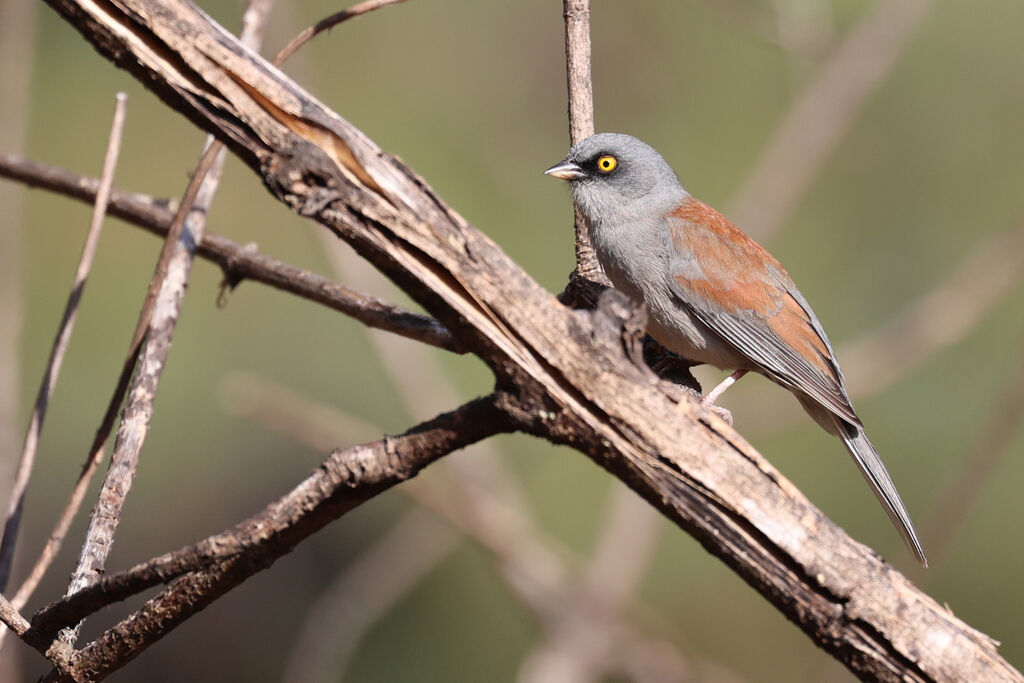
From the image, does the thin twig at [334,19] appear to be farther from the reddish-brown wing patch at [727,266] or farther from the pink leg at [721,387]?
the pink leg at [721,387]

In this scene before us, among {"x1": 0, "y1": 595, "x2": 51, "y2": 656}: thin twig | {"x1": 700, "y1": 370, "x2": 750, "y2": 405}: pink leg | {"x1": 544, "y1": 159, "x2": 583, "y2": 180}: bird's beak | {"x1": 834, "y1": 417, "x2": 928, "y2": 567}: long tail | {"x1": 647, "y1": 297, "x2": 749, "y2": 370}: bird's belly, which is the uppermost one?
{"x1": 544, "y1": 159, "x2": 583, "y2": 180}: bird's beak

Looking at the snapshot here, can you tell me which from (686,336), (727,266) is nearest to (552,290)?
(727,266)

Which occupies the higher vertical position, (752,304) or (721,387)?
(752,304)

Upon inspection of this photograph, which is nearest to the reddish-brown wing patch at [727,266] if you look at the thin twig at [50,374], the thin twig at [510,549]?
the thin twig at [510,549]

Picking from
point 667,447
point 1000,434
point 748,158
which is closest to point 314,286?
point 667,447

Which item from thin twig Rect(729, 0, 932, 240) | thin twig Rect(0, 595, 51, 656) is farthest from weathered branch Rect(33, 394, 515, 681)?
thin twig Rect(729, 0, 932, 240)

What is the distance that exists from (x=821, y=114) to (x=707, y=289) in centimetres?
183

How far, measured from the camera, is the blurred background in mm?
4750

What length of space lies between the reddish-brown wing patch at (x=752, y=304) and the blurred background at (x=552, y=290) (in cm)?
76

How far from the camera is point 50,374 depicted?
242cm

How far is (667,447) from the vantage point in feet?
5.63

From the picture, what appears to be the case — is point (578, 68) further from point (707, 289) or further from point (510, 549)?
point (510, 549)

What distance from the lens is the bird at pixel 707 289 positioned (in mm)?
3773

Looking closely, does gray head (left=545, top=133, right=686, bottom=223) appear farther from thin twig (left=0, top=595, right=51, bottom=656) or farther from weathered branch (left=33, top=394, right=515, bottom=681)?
thin twig (left=0, top=595, right=51, bottom=656)
